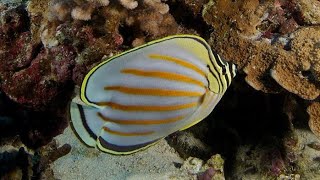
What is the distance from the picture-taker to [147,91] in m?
2.04

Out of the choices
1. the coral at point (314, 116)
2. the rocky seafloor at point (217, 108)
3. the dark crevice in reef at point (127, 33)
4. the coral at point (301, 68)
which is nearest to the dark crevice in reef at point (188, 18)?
the rocky seafloor at point (217, 108)

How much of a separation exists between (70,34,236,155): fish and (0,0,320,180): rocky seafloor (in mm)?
1350

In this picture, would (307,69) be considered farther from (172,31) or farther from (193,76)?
(193,76)

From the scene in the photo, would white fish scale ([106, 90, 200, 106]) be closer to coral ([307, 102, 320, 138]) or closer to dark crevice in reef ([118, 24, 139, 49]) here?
dark crevice in reef ([118, 24, 139, 49])

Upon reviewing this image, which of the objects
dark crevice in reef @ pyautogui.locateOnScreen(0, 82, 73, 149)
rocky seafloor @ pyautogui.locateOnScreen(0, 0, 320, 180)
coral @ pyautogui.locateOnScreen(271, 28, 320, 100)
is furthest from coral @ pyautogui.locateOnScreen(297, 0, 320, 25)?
dark crevice in reef @ pyautogui.locateOnScreen(0, 82, 73, 149)

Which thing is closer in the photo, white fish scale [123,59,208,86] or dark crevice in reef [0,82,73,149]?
white fish scale [123,59,208,86]

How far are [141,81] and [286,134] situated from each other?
8.32 ft

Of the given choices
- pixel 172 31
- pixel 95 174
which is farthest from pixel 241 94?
pixel 95 174

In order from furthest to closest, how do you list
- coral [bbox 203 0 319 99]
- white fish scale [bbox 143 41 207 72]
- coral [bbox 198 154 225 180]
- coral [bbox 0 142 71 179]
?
coral [bbox 0 142 71 179], coral [bbox 198 154 225 180], coral [bbox 203 0 319 99], white fish scale [bbox 143 41 207 72]

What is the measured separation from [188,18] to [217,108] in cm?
127

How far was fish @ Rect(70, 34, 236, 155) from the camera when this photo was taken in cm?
200

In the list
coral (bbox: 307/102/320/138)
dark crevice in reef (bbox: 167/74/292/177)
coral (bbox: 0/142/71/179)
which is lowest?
coral (bbox: 0/142/71/179)

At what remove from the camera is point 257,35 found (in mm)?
3406

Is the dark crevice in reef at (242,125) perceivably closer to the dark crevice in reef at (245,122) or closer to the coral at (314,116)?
the dark crevice in reef at (245,122)
